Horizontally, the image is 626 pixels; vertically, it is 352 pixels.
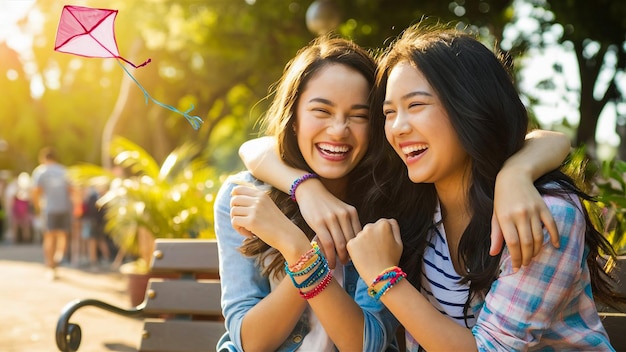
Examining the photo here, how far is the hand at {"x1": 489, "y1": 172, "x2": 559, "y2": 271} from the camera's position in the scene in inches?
77.6

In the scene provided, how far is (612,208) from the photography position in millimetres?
3473

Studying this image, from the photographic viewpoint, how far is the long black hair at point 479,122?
224cm

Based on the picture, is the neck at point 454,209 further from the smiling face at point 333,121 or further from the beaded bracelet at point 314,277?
the beaded bracelet at point 314,277

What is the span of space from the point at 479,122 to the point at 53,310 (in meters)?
7.15

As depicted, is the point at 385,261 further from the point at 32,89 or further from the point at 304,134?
the point at 32,89

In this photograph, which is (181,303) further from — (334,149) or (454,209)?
(454,209)

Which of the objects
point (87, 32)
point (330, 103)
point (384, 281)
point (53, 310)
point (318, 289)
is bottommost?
point (53, 310)

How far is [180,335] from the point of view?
3.36 m

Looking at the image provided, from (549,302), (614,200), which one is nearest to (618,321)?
(614,200)

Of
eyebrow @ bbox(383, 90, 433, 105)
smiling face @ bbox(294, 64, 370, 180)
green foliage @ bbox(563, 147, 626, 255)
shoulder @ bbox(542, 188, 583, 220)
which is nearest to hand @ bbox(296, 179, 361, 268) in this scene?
smiling face @ bbox(294, 64, 370, 180)

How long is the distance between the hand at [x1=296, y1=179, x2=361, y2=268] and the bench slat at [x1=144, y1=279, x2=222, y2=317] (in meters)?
1.01

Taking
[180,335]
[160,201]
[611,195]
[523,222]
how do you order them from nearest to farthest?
[523,222], [180,335], [611,195], [160,201]

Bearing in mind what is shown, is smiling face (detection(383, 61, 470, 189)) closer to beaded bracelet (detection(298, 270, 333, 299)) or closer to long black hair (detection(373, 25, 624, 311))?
long black hair (detection(373, 25, 624, 311))

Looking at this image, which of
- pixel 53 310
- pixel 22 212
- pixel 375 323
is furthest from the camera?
pixel 22 212
